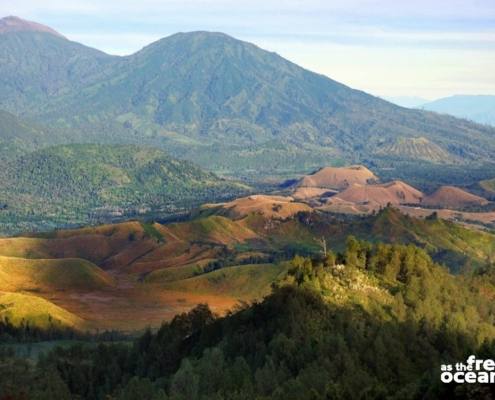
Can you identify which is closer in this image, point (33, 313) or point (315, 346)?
point (315, 346)

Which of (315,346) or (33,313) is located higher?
(315,346)

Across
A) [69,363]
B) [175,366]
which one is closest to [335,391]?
[175,366]

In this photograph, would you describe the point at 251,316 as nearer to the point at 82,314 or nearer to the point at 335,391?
the point at 335,391

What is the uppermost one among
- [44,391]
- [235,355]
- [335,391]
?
[335,391]

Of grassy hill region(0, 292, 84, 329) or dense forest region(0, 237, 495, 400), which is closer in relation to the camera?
dense forest region(0, 237, 495, 400)

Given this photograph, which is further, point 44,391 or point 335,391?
point 44,391

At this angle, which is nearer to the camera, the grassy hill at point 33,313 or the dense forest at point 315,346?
the dense forest at point 315,346

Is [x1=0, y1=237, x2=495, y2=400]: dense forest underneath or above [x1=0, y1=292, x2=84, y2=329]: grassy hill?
above

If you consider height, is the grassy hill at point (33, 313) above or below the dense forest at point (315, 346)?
below
